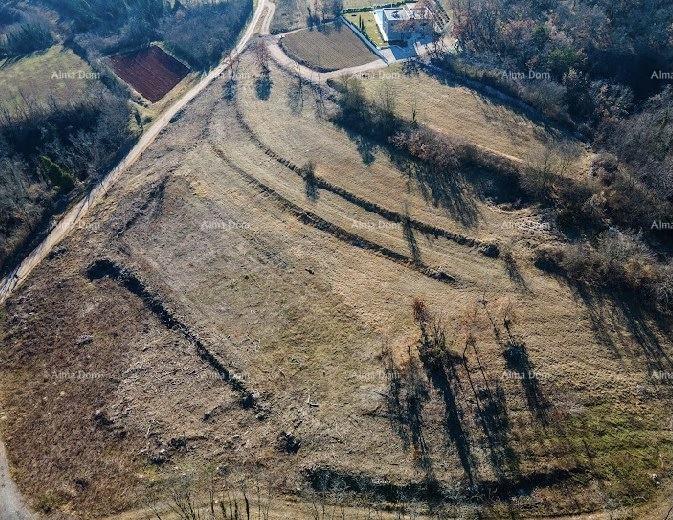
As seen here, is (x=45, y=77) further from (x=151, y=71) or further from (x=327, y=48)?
(x=327, y=48)

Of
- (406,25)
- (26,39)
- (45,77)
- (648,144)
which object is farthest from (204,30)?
(648,144)

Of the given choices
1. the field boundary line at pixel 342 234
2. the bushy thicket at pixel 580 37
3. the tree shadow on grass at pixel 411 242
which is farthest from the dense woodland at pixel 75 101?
the bushy thicket at pixel 580 37

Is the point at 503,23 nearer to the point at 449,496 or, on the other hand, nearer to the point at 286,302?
the point at 286,302

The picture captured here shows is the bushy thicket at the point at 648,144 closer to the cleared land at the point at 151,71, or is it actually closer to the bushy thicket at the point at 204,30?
the bushy thicket at the point at 204,30

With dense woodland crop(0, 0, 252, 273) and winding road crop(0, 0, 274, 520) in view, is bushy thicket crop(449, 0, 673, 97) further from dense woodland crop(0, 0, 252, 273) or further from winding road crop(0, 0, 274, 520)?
dense woodland crop(0, 0, 252, 273)

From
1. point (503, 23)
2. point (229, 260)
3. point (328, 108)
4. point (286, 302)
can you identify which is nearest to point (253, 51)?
point (328, 108)
